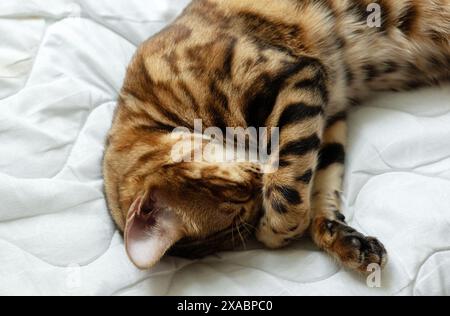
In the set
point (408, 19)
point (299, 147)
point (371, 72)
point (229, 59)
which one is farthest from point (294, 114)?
point (408, 19)

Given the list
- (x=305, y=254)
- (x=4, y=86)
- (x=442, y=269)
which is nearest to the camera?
(x=442, y=269)

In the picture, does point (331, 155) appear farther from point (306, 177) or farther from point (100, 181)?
point (100, 181)

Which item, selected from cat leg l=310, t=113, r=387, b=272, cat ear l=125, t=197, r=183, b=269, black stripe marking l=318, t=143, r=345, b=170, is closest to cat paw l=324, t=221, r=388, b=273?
cat leg l=310, t=113, r=387, b=272

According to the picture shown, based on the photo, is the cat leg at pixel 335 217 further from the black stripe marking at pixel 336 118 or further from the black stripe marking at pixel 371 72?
the black stripe marking at pixel 371 72

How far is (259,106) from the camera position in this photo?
1373mm

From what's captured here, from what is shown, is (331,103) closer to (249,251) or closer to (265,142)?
(265,142)

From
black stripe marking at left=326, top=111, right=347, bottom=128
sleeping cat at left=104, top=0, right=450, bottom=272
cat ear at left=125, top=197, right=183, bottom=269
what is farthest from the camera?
black stripe marking at left=326, top=111, right=347, bottom=128

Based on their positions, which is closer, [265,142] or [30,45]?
[265,142]

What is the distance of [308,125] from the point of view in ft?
4.50

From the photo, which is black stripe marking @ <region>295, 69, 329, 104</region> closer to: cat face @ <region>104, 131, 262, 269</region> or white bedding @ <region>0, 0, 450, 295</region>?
white bedding @ <region>0, 0, 450, 295</region>

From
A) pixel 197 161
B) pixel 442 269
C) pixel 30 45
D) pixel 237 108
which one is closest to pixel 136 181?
pixel 197 161

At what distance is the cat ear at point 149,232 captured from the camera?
3.80ft

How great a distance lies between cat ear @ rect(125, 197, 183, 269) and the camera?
3.80 ft

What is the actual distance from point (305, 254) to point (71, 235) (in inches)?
20.1
